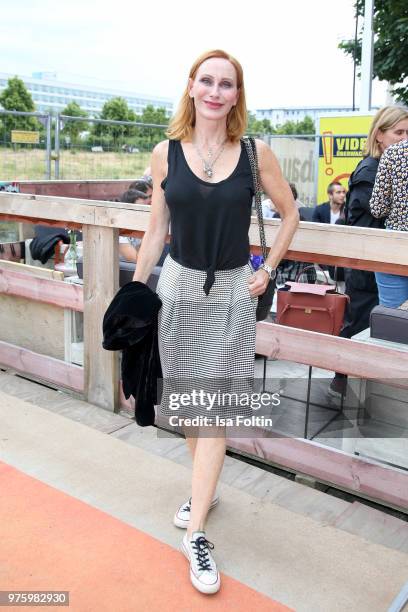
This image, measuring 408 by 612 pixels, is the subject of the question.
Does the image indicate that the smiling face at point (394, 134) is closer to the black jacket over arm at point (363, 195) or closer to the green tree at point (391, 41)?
the black jacket over arm at point (363, 195)

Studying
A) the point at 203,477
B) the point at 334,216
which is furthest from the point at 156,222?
the point at 334,216

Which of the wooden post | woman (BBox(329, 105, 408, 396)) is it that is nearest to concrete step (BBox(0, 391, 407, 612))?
the wooden post

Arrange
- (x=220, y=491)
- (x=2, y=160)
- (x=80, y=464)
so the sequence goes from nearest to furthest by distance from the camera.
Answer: (x=220, y=491), (x=80, y=464), (x=2, y=160)

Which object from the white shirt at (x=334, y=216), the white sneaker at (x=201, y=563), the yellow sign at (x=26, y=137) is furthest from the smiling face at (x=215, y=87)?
the yellow sign at (x=26, y=137)

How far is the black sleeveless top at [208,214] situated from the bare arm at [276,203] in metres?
0.08

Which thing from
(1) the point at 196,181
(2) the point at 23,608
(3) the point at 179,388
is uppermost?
(1) the point at 196,181

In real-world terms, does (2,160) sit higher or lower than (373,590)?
higher

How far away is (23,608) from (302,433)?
5.68 ft

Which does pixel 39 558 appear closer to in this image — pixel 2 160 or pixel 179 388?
pixel 179 388

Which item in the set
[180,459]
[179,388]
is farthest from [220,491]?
[179,388]

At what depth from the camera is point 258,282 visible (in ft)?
8.06

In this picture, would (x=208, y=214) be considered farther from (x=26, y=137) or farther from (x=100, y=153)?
(x=100, y=153)

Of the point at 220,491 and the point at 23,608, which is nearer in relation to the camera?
the point at 23,608

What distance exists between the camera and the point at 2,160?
10500 millimetres
